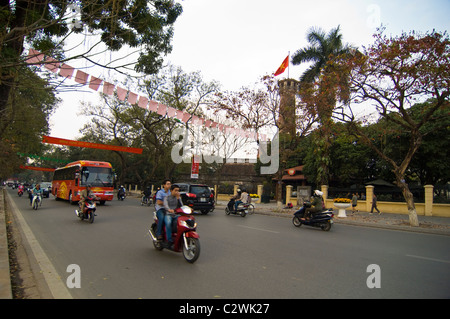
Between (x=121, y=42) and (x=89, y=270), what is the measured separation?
592 centimetres

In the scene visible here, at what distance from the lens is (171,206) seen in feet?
22.8

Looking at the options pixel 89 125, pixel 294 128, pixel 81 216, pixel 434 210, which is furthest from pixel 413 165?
pixel 89 125

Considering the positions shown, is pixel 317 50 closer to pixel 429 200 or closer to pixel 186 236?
pixel 429 200

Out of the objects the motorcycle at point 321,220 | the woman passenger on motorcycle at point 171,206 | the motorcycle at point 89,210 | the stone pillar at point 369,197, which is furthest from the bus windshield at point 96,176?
the stone pillar at point 369,197

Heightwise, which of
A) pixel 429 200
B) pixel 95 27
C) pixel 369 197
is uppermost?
pixel 95 27

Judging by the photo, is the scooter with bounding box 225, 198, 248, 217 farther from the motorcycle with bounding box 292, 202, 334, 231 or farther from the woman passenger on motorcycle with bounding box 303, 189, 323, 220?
the woman passenger on motorcycle with bounding box 303, 189, 323, 220

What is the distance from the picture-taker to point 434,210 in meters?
18.2

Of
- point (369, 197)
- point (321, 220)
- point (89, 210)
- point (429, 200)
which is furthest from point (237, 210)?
point (429, 200)

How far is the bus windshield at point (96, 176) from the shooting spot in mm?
20797

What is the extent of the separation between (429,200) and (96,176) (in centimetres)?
2127

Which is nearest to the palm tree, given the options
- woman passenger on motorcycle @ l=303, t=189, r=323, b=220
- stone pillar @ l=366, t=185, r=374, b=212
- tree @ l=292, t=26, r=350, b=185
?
tree @ l=292, t=26, r=350, b=185

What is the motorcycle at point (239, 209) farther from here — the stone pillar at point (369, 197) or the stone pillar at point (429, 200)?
the stone pillar at point (429, 200)

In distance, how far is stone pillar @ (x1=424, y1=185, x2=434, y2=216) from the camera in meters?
18.3
